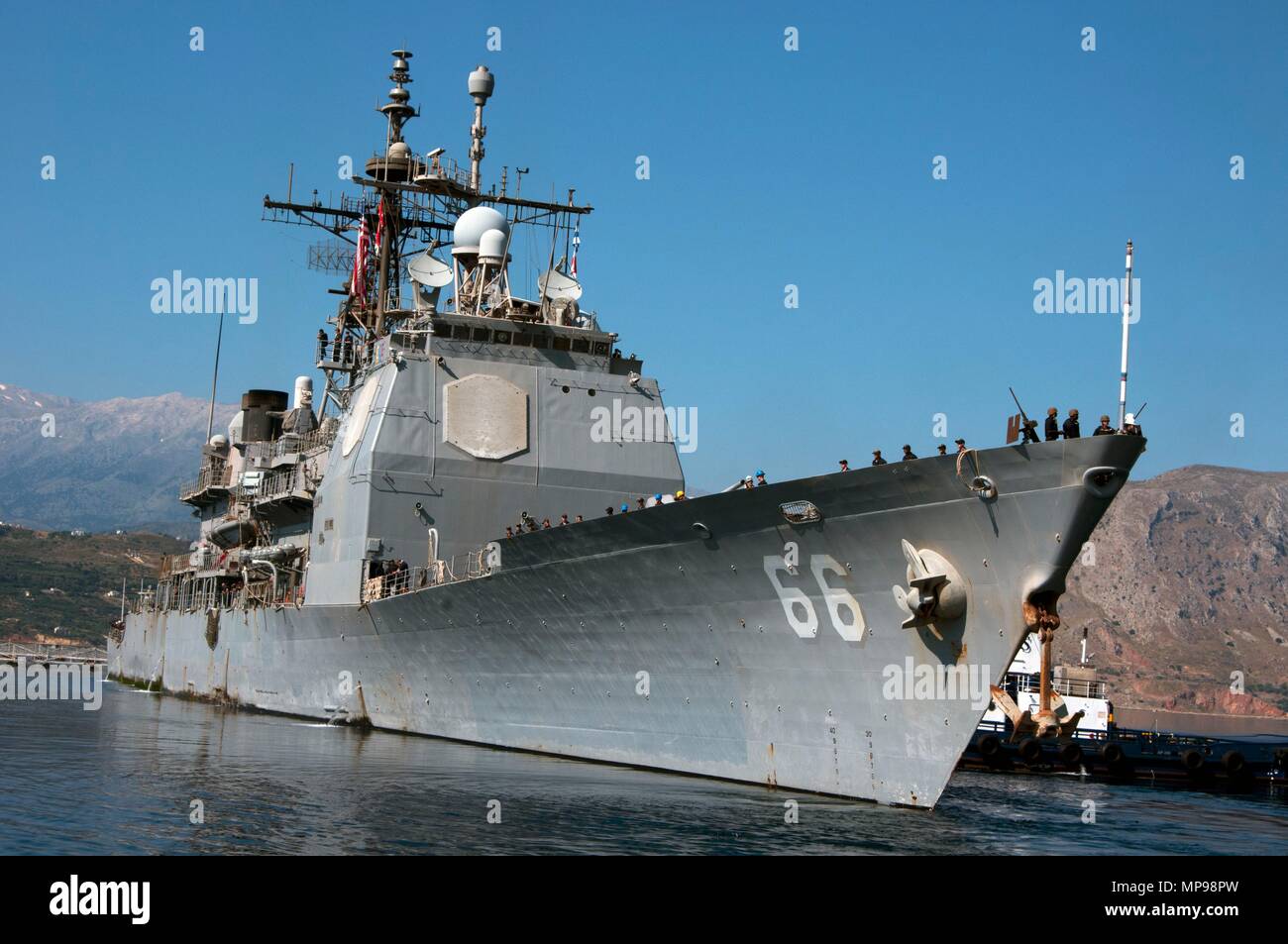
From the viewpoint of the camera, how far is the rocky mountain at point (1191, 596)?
102312mm

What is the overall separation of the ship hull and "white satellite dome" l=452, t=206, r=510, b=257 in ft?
23.5

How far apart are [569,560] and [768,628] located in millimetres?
3134

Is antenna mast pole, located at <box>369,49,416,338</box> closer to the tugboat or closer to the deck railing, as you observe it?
the deck railing

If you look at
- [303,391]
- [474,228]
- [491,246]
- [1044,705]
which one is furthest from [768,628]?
[303,391]

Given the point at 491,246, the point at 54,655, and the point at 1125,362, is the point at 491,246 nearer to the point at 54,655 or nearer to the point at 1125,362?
the point at 1125,362

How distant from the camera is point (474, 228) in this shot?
23.9 m

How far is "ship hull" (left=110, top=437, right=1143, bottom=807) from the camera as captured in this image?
12.9 meters

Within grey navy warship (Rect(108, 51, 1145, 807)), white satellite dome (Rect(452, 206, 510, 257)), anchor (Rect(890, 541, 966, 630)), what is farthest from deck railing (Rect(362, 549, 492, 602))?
anchor (Rect(890, 541, 966, 630))

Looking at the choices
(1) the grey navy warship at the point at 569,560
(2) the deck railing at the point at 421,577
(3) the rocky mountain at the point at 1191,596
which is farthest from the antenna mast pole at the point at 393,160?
(3) the rocky mountain at the point at 1191,596

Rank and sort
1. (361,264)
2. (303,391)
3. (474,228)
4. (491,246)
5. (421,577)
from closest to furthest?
(421,577)
(491,246)
(474,228)
(361,264)
(303,391)

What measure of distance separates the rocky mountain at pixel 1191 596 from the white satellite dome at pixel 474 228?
74.6 meters
